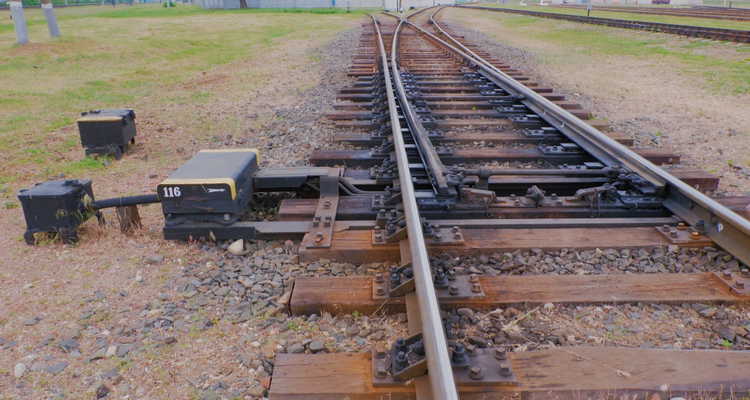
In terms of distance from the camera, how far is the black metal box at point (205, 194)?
316 centimetres

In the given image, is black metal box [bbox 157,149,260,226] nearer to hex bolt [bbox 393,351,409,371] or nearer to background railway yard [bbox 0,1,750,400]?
background railway yard [bbox 0,1,750,400]

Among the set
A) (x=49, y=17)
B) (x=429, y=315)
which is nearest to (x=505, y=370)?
(x=429, y=315)

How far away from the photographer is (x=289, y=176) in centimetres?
370

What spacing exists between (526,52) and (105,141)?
37.4 feet

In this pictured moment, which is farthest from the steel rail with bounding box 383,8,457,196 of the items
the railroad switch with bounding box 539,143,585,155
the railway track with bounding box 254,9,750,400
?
the railroad switch with bounding box 539,143,585,155

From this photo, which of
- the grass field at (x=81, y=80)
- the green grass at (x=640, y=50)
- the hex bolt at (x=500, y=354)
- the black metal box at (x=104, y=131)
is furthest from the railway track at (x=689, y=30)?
the hex bolt at (x=500, y=354)

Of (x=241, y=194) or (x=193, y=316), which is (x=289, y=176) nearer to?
(x=241, y=194)

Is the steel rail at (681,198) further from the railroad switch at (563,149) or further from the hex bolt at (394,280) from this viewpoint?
the hex bolt at (394,280)

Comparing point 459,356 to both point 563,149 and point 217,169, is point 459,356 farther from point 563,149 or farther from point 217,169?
point 563,149

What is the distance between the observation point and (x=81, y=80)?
10516mm

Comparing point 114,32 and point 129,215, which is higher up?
point 114,32

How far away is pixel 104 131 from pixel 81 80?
6.51 m

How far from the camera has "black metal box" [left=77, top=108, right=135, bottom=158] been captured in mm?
5117

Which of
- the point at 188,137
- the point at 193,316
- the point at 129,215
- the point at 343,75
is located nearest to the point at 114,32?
the point at 343,75
